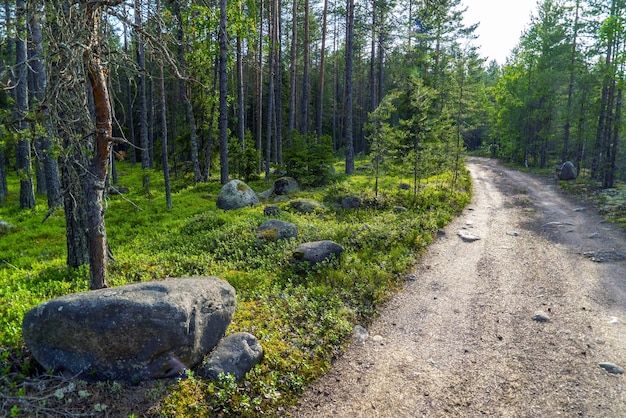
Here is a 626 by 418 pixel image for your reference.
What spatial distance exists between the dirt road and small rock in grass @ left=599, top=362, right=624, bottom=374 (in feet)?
0.38

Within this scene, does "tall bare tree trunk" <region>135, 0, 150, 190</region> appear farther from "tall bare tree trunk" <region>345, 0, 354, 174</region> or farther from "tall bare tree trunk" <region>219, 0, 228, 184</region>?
"tall bare tree trunk" <region>345, 0, 354, 174</region>

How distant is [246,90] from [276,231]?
121ft

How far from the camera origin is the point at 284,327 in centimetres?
698

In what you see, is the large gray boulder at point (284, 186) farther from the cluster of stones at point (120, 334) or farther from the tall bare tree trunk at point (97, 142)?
the cluster of stones at point (120, 334)

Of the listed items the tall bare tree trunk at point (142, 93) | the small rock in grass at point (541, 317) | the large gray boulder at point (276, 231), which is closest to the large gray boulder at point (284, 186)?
the tall bare tree trunk at point (142, 93)

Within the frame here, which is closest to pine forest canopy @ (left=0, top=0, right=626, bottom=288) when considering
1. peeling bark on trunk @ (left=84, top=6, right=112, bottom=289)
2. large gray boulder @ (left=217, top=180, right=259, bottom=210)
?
peeling bark on trunk @ (left=84, top=6, right=112, bottom=289)

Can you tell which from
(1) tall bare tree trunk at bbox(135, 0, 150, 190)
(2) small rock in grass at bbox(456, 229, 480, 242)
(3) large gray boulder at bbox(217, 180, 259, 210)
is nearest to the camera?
(1) tall bare tree trunk at bbox(135, 0, 150, 190)

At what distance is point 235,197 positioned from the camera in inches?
676

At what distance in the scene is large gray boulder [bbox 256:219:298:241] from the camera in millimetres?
11664

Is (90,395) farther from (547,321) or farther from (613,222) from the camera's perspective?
(613,222)

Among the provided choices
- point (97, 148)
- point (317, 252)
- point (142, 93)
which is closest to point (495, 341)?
point (317, 252)

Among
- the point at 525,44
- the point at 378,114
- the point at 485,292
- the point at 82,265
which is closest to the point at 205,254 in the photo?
the point at 82,265

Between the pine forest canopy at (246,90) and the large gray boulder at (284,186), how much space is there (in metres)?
1.78

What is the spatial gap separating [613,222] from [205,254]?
642 inches
